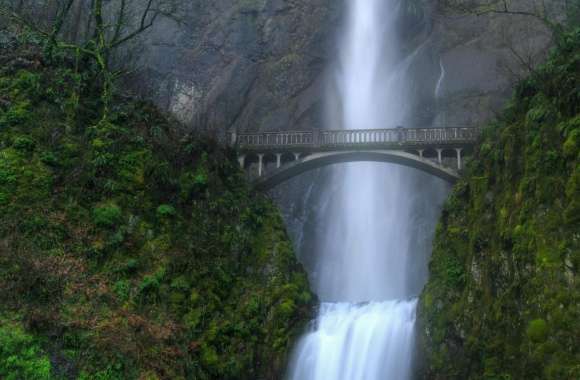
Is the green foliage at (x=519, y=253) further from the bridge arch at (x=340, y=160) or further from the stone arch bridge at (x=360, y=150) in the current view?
the bridge arch at (x=340, y=160)

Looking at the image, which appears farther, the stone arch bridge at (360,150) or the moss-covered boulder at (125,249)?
the stone arch bridge at (360,150)

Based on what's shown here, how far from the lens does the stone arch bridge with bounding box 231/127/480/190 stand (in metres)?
27.9

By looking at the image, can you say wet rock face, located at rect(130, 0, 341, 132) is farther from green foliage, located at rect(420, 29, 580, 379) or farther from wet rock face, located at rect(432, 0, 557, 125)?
green foliage, located at rect(420, 29, 580, 379)

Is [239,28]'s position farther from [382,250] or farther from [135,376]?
[135,376]

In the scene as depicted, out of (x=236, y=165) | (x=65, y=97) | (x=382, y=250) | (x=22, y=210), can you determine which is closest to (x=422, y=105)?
(x=382, y=250)

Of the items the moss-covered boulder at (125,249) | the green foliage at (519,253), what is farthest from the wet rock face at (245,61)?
the green foliage at (519,253)

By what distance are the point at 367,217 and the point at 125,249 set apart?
21467mm

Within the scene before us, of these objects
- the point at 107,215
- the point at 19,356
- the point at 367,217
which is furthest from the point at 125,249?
the point at 367,217

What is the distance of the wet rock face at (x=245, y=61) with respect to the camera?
41094mm

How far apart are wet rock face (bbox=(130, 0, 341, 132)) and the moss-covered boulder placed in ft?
48.5

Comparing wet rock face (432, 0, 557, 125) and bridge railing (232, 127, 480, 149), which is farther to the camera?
wet rock face (432, 0, 557, 125)

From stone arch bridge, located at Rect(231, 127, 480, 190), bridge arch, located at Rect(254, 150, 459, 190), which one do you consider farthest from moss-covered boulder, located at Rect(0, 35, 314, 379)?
stone arch bridge, located at Rect(231, 127, 480, 190)

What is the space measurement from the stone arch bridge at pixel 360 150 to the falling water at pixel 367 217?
22.0ft

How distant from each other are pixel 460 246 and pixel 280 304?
22.9 ft
